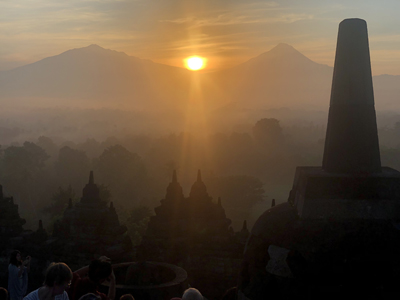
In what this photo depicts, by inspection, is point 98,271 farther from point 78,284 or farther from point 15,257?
point 15,257

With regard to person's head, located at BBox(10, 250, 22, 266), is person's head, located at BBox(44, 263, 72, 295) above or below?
above

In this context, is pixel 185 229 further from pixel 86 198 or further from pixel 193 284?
pixel 86 198

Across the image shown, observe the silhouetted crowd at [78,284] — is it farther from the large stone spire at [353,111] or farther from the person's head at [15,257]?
the person's head at [15,257]

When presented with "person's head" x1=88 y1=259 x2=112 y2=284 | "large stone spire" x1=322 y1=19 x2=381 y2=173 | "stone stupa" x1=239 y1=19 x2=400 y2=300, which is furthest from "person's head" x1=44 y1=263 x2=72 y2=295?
"large stone spire" x1=322 y1=19 x2=381 y2=173

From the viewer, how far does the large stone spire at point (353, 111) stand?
695 cm

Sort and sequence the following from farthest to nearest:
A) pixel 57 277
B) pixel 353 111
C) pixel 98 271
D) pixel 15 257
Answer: pixel 15 257, pixel 353 111, pixel 98 271, pixel 57 277

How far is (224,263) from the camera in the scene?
16.2m

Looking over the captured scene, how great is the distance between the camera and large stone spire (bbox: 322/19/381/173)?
695 centimetres

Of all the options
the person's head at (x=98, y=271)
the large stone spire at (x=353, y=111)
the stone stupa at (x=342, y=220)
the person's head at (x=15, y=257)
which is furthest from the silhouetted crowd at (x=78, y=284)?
the person's head at (x=15, y=257)

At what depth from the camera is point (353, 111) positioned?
23.0 ft

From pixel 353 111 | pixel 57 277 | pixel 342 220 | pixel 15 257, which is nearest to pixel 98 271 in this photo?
pixel 57 277

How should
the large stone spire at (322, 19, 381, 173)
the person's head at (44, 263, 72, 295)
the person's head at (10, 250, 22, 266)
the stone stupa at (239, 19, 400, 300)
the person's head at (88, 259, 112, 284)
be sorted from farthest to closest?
the person's head at (10, 250, 22, 266) < the large stone spire at (322, 19, 381, 173) < the stone stupa at (239, 19, 400, 300) < the person's head at (88, 259, 112, 284) < the person's head at (44, 263, 72, 295)

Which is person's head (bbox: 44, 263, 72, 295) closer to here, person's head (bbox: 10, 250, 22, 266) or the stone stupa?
the stone stupa

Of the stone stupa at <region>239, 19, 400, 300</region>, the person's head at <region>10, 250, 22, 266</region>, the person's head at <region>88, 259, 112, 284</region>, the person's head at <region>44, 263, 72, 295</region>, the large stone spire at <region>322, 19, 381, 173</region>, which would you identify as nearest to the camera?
the person's head at <region>44, 263, 72, 295</region>
